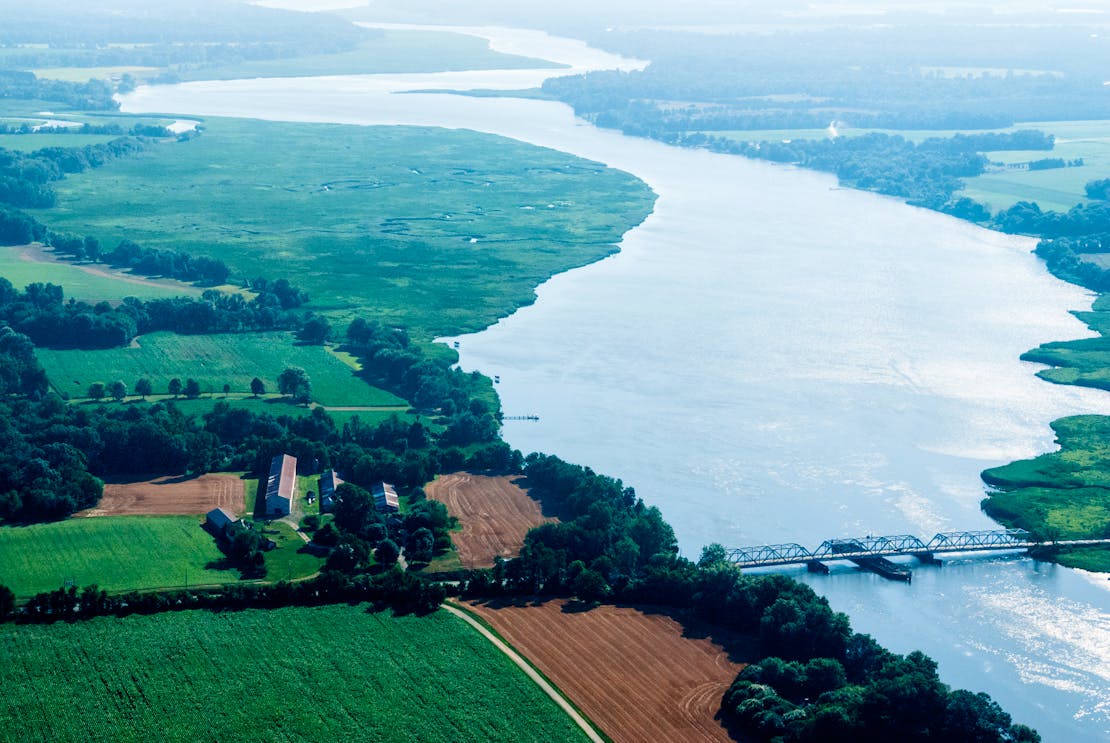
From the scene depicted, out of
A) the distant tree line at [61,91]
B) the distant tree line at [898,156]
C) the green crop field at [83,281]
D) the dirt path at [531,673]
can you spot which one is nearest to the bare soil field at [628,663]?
the dirt path at [531,673]

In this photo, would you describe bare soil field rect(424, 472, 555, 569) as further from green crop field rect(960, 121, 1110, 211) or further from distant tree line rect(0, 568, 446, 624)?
green crop field rect(960, 121, 1110, 211)

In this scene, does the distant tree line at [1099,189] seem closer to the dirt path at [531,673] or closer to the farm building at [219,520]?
the farm building at [219,520]

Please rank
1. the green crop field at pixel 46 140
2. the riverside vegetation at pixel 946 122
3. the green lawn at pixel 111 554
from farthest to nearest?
the green crop field at pixel 46 140 → the riverside vegetation at pixel 946 122 → the green lawn at pixel 111 554

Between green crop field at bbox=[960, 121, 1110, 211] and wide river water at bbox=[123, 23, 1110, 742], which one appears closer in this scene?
wide river water at bbox=[123, 23, 1110, 742]

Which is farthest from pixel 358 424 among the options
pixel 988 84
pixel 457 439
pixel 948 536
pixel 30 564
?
pixel 988 84

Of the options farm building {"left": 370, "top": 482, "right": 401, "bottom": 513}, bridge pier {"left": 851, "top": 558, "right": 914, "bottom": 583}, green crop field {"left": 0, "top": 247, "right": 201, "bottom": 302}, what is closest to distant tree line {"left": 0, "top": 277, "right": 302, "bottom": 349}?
green crop field {"left": 0, "top": 247, "right": 201, "bottom": 302}
